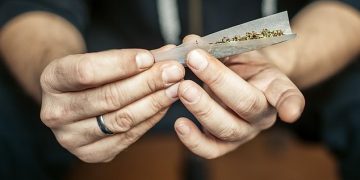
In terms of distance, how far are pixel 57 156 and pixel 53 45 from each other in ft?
0.71

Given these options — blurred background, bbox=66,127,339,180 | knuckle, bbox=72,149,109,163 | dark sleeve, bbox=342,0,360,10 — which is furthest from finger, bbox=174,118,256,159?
blurred background, bbox=66,127,339,180

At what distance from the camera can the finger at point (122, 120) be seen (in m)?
0.44

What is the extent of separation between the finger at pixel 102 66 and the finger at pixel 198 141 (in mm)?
84

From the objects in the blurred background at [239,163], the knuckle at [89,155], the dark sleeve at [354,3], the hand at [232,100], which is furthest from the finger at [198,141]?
the blurred background at [239,163]

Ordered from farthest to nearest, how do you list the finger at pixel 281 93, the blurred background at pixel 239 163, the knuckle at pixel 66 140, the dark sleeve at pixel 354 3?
the blurred background at pixel 239 163 → the dark sleeve at pixel 354 3 → the knuckle at pixel 66 140 → the finger at pixel 281 93

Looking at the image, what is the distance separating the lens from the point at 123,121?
0.46 meters

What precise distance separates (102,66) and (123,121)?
0.26ft

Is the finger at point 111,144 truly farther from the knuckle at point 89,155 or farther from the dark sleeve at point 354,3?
the dark sleeve at point 354,3

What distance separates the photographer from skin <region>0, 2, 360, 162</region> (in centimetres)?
41

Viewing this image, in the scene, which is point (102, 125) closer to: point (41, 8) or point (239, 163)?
point (41, 8)

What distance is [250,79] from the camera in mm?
486

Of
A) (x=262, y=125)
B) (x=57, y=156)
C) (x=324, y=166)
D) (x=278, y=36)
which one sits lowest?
(x=324, y=166)

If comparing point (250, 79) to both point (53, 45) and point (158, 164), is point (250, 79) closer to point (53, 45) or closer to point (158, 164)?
point (53, 45)

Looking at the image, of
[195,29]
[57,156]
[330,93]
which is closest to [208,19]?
[195,29]
